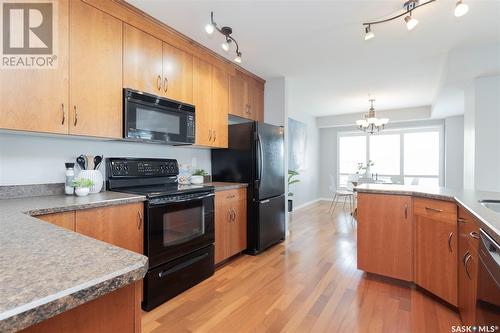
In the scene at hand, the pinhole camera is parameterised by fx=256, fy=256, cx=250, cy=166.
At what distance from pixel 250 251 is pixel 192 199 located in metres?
1.24

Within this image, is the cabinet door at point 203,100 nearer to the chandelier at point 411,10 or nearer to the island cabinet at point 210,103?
the island cabinet at point 210,103

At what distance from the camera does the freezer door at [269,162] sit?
305 centimetres

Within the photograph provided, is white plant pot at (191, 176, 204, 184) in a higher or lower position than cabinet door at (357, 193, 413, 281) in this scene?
higher

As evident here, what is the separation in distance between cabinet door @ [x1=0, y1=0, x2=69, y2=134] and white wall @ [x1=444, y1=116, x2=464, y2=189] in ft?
22.2

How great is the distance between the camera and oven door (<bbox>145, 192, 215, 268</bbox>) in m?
1.96

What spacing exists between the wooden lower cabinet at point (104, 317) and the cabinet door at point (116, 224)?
1.16 m

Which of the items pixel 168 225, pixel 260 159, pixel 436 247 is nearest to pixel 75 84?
pixel 168 225

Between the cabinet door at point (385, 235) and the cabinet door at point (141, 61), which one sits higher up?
the cabinet door at point (141, 61)

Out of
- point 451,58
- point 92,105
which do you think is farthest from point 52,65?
point 451,58

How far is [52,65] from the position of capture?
1.68 meters

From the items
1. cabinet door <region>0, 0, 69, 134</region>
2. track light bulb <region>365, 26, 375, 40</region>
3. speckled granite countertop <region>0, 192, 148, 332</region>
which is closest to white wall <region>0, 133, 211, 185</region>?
cabinet door <region>0, 0, 69, 134</region>

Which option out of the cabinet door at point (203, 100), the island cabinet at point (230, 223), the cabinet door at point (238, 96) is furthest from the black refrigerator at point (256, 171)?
the cabinet door at point (203, 100)

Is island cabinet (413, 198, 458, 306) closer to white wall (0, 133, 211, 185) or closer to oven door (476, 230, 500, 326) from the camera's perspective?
oven door (476, 230, 500, 326)

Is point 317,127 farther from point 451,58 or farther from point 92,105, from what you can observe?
point 92,105
